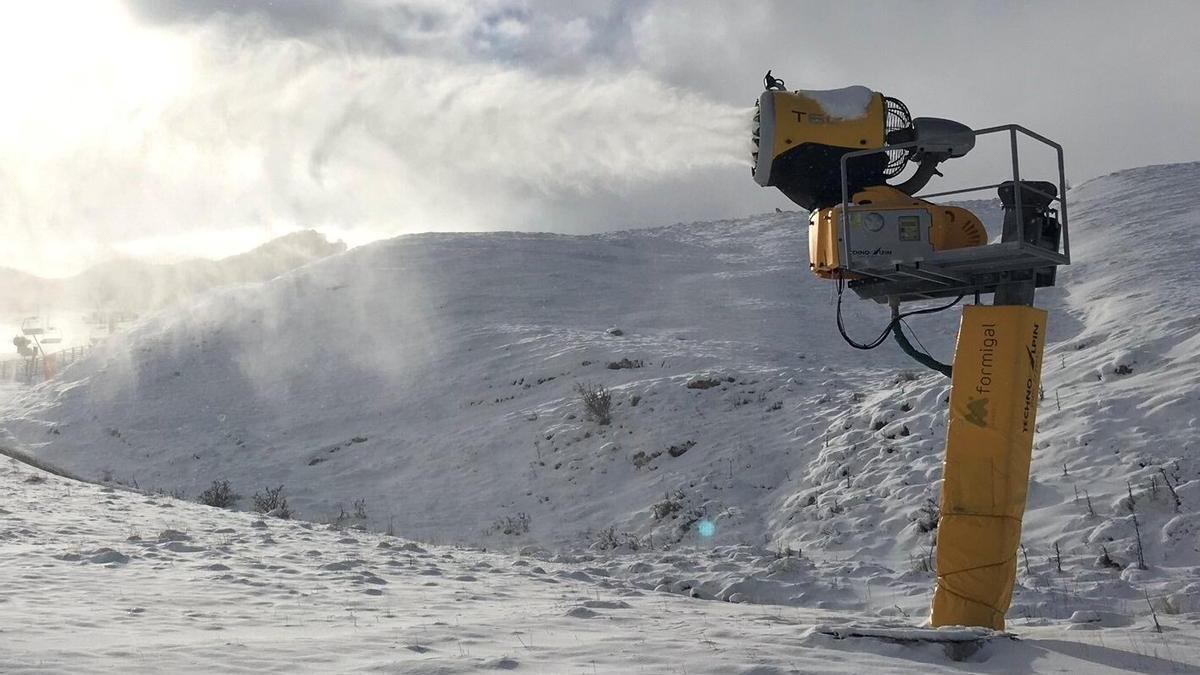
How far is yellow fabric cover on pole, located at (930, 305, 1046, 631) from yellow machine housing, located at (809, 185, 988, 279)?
2.20 ft

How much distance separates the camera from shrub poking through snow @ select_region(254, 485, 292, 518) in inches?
739

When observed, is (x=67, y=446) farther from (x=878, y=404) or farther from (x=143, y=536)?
(x=878, y=404)

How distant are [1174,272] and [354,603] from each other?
2210cm

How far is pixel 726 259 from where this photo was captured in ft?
152

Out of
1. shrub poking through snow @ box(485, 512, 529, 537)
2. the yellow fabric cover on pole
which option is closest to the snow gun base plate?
the yellow fabric cover on pole

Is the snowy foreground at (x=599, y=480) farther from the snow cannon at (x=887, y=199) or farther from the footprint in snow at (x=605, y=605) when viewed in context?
the snow cannon at (x=887, y=199)

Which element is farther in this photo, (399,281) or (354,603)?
(399,281)

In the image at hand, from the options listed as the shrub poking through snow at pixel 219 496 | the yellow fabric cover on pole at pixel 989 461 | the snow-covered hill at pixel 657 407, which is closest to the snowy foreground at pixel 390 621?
the yellow fabric cover on pole at pixel 989 461

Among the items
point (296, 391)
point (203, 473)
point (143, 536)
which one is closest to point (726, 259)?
point (296, 391)

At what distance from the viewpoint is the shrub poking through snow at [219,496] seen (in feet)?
68.9

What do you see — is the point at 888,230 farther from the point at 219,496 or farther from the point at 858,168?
the point at 219,496

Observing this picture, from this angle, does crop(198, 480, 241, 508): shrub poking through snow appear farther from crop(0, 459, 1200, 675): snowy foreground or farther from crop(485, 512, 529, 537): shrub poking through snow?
crop(0, 459, 1200, 675): snowy foreground

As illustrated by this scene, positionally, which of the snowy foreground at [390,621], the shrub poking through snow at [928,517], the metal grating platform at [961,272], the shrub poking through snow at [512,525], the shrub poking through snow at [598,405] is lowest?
the shrub poking through snow at [512,525]

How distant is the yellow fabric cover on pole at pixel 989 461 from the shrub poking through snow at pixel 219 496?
1714 cm
